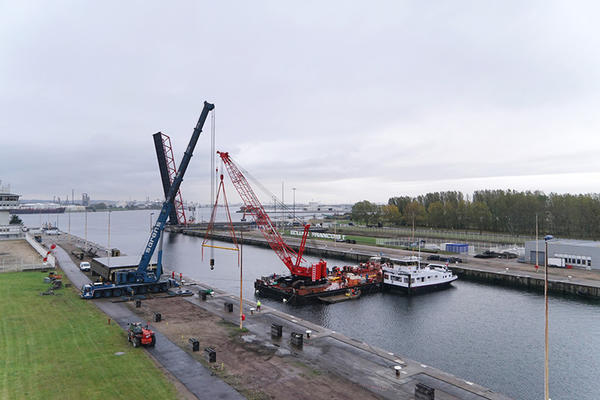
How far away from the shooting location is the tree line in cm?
9151

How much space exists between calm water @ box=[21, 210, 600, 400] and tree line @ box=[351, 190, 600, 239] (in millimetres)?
42117

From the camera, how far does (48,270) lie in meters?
50.0

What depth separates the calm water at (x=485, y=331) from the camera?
2372cm

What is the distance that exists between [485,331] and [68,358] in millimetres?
31334

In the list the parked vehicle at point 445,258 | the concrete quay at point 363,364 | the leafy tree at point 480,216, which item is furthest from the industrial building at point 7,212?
the leafy tree at point 480,216

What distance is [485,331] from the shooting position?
105ft

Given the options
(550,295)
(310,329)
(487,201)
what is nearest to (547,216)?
(487,201)

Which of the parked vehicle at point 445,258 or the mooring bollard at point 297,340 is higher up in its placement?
the parked vehicle at point 445,258

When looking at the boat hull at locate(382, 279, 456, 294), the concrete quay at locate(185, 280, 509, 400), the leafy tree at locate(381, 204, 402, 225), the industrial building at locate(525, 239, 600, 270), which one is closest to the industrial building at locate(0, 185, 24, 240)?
the concrete quay at locate(185, 280, 509, 400)

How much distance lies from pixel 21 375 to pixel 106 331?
7415 millimetres

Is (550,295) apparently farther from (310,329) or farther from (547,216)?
(547,216)

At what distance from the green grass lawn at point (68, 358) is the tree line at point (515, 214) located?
6997 centimetres

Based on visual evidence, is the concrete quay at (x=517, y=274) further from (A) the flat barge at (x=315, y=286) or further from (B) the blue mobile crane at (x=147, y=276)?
(B) the blue mobile crane at (x=147, y=276)

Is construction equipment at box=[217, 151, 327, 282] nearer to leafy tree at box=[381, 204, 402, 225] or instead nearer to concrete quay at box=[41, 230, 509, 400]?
concrete quay at box=[41, 230, 509, 400]
